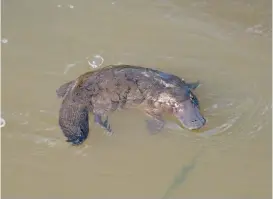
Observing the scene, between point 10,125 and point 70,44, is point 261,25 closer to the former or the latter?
point 70,44

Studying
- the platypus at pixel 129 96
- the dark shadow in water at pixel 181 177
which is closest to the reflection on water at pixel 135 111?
the dark shadow in water at pixel 181 177

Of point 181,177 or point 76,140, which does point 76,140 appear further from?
point 181,177

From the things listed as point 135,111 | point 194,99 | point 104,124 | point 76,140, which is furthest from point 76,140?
point 194,99

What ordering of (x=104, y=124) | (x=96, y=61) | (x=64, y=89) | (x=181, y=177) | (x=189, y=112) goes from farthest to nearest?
1. (x=96, y=61)
2. (x=64, y=89)
3. (x=104, y=124)
4. (x=189, y=112)
5. (x=181, y=177)

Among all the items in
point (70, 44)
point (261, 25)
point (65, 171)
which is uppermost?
point (261, 25)

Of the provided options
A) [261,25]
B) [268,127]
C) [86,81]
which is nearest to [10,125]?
[86,81]

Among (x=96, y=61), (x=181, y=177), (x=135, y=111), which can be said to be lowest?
(x=181, y=177)
